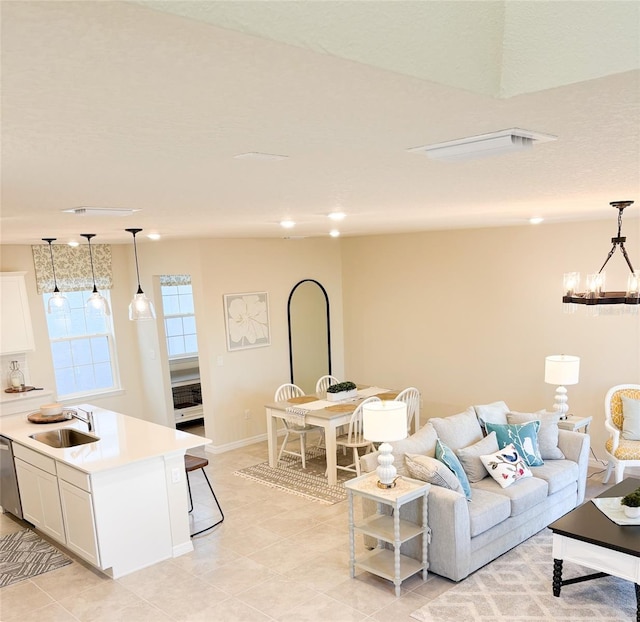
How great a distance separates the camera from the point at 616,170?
222 cm

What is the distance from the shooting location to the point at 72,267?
23.7 ft

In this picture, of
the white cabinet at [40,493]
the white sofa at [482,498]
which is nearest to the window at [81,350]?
the white cabinet at [40,493]

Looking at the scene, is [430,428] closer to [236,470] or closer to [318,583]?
[318,583]

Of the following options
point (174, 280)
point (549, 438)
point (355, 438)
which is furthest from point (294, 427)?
point (174, 280)

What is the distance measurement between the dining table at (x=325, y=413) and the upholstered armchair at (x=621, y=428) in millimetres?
1995

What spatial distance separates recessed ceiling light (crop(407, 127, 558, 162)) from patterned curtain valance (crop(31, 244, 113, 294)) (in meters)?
6.42

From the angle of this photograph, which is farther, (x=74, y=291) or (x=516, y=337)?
(x=74, y=291)

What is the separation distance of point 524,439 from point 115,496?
3335 mm

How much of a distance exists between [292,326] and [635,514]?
480 cm

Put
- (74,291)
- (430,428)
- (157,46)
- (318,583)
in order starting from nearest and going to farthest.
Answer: (157,46) → (318,583) → (430,428) → (74,291)

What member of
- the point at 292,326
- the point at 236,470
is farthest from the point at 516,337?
the point at 236,470

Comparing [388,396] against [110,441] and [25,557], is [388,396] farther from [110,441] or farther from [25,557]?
[25,557]

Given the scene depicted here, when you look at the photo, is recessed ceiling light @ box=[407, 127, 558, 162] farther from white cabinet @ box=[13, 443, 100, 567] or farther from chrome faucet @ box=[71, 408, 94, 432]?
chrome faucet @ box=[71, 408, 94, 432]

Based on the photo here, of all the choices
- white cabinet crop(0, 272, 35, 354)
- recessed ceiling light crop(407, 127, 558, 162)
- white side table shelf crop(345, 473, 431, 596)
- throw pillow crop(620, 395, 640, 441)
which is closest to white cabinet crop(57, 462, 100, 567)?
white side table shelf crop(345, 473, 431, 596)
